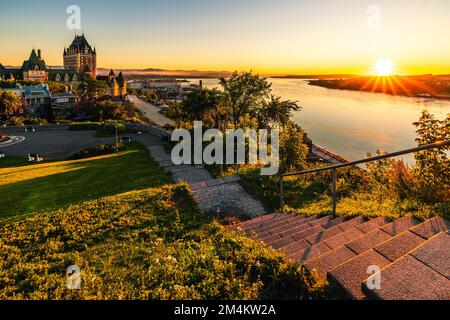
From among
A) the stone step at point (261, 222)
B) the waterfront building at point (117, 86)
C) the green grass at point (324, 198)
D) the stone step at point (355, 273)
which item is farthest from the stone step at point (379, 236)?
the waterfront building at point (117, 86)

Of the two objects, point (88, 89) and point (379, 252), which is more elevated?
point (88, 89)

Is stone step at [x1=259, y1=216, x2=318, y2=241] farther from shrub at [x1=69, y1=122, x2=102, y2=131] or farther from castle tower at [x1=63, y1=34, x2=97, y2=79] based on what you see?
castle tower at [x1=63, y1=34, x2=97, y2=79]

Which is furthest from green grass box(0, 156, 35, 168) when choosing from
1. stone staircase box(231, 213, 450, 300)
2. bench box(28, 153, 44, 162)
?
stone staircase box(231, 213, 450, 300)

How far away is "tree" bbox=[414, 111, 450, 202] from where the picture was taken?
6059 millimetres

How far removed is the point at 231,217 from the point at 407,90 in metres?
151

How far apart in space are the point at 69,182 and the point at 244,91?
70.6ft

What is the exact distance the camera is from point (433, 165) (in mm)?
6824

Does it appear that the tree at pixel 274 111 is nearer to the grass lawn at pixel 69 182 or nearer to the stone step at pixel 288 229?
the grass lawn at pixel 69 182

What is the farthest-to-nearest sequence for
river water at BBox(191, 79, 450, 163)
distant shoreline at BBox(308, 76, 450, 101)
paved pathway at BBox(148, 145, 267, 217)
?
distant shoreline at BBox(308, 76, 450, 101) → river water at BBox(191, 79, 450, 163) → paved pathway at BBox(148, 145, 267, 217)

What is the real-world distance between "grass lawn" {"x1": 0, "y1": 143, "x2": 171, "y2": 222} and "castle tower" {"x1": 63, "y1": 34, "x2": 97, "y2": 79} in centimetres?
14475

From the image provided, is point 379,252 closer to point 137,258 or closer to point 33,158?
point 137,258

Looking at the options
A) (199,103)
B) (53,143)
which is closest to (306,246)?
(199,103)

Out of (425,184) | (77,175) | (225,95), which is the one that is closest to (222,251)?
(425,184)
